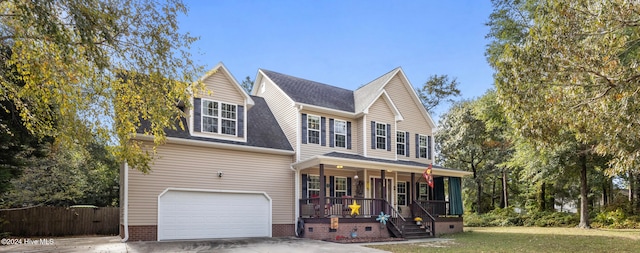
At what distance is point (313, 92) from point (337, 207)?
559 centimetres

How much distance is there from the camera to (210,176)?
14.1m

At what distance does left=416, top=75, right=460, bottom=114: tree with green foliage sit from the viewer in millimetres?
34750

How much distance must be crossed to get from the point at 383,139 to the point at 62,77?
13.3 m

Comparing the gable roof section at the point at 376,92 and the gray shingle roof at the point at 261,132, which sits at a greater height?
the gable roof section at the point at 376,92

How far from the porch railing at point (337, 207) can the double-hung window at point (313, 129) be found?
8.29 feet

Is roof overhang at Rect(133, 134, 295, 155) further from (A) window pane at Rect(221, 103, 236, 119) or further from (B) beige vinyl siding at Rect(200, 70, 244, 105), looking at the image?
(B) beige vinyl siding at Rect(200, 70, 244, 105)

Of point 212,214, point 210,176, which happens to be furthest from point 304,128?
point 212,214

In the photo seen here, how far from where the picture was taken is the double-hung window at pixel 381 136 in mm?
18016

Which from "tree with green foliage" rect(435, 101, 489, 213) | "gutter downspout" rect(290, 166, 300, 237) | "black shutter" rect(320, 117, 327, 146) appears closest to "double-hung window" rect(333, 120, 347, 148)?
"black shutter" rect(320, 117, 327, 146)

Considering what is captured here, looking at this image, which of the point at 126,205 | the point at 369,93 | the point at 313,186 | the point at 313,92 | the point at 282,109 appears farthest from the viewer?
the point at 369,93

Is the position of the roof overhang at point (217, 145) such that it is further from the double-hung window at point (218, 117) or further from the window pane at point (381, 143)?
the window pane at point (381, 143)

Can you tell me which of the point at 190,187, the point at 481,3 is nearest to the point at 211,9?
the point at 190,187

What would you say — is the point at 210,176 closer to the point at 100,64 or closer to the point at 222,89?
the point at 222,89

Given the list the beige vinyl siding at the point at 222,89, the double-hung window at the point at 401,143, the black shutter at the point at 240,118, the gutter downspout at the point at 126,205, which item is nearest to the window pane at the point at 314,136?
the black shutter at the point at 240,118
